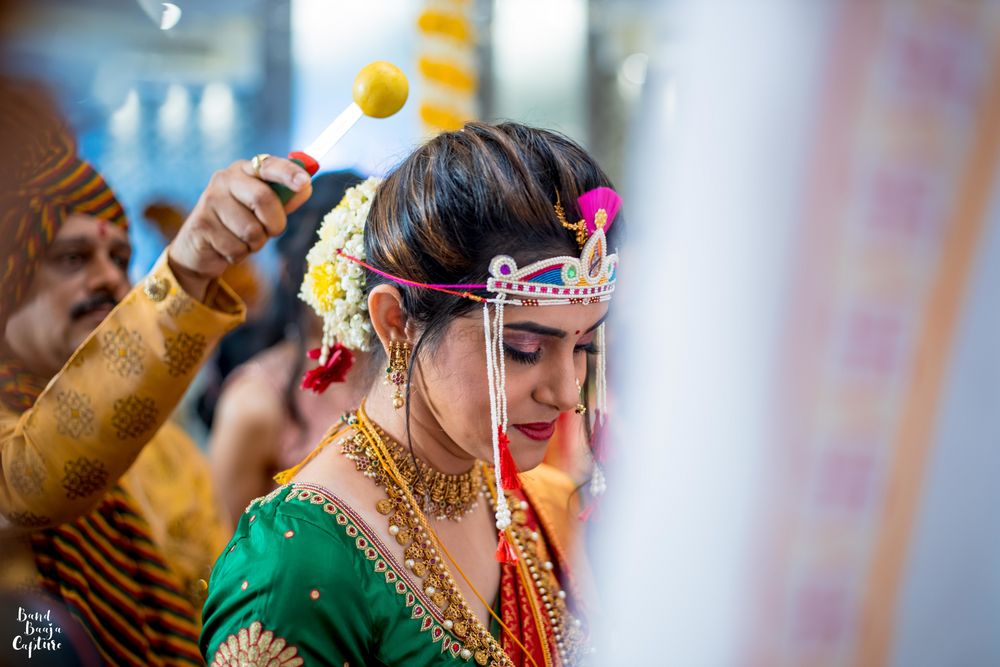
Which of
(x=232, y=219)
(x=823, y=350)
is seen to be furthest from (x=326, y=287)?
(x=823, y=350)

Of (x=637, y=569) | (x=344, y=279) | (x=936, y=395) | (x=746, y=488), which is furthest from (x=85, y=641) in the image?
(x=936, y=395)

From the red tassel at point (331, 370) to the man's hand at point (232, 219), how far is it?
191 mm

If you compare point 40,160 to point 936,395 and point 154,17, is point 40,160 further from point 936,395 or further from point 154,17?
point 936,395

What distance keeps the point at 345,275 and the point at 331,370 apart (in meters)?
0.16

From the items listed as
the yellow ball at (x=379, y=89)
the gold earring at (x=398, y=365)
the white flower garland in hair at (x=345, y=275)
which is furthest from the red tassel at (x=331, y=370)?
the yellow ball at (x=379, y=89)

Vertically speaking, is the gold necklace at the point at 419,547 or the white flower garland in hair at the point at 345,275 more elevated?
the white flower garland in hair at the point at 345,275

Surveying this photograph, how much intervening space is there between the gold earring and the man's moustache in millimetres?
570

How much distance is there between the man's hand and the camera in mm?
1127

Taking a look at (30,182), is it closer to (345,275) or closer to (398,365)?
(345,275)

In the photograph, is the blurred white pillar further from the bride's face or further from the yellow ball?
the yellow ball

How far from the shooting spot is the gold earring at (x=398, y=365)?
114cm

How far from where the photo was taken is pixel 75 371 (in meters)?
1.23

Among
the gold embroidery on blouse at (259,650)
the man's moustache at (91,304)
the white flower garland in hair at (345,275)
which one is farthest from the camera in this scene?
the man's moustache at (91,304)

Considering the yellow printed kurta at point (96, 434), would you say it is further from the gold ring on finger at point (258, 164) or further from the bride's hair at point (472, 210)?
the bride's hair at point (472, 210)
